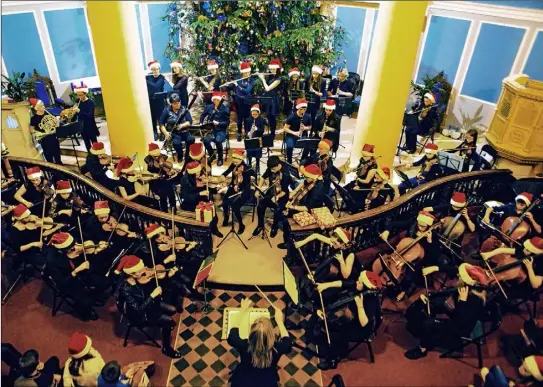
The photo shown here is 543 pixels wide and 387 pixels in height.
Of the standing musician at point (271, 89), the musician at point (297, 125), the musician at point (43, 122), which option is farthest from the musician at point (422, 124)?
the musician at point (43, 122)

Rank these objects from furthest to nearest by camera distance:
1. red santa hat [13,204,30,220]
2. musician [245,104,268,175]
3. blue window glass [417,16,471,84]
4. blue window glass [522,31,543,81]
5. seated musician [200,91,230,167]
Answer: blue window glass [417,16,471,84], blue window glass [522,31,543,81], seated musician [200,91,230,167], musician [245,104,268,175], red santa hat [13,204,30,220]

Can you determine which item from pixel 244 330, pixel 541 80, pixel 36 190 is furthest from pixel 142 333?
pixel 541 80

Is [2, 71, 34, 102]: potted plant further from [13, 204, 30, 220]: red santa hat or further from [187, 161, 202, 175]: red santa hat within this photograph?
[187, 161, 202, 175]: red santa hat

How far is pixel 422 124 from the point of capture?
10.4 meters

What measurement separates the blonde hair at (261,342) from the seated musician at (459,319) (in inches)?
90.2

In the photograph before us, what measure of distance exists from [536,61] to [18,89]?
39.9 ft

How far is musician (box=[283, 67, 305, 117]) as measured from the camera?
32.3 feet

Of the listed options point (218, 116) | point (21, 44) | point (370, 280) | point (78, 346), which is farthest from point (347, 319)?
point (21, 44)

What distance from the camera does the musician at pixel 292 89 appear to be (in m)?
9.85

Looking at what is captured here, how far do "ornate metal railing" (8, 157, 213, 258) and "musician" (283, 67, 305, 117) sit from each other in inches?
173

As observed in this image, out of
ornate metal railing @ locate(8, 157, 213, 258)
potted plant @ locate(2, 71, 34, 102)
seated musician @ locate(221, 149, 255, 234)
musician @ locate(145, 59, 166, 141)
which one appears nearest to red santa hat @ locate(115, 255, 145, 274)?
ornate metal railing @ locate(8, 157, 213, 258)

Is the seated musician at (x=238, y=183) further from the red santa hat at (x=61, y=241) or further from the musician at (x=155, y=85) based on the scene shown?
the musician at (x=155, y=85)

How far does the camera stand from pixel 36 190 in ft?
23.1

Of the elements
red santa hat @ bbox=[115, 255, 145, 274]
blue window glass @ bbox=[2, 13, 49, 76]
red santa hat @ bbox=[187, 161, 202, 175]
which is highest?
blue window glass @ bbox=[2, 13, 49, 76]
